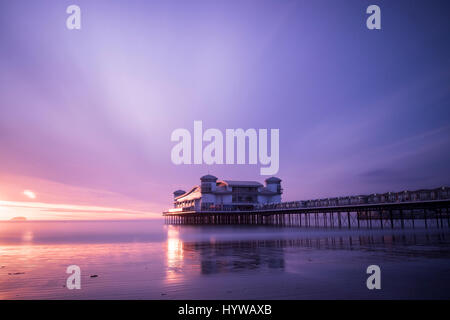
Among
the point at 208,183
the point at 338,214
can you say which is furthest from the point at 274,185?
the point at 338,214

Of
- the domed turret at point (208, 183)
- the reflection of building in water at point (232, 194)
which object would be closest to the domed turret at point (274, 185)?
the reflection of building in water at point (232, 194)

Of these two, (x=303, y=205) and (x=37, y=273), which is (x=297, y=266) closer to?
(x=37, y=273)

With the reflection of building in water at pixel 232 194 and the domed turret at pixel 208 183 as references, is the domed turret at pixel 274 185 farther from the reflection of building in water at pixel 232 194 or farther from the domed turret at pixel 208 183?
the domed turret at pixel 208 183

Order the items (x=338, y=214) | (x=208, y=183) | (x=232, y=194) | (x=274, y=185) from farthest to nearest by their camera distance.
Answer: (x=274, y=185)
(x=232, y=194)
(x=208, y=183)
(x=338, y=214)

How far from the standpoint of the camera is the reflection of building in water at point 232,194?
7394cm

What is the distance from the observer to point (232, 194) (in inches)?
2955

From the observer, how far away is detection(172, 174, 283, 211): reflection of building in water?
2911 inches

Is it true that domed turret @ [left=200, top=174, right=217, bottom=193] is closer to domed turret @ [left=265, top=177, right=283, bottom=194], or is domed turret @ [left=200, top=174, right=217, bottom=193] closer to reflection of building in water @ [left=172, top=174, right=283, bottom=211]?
reflection of building in water @ [left=172, top=174, right=283, bottom=211]

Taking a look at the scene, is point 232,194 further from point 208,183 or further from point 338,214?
point 338,214

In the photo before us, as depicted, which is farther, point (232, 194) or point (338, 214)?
point (232, 194)

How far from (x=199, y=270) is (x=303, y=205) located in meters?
Answer: 40.6

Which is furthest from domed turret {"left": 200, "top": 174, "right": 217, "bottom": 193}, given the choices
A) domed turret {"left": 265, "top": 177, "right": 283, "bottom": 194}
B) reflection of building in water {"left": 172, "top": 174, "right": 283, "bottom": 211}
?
domed turret {"left": 265, "top": 177, "right": 283, "bottom": 194}
